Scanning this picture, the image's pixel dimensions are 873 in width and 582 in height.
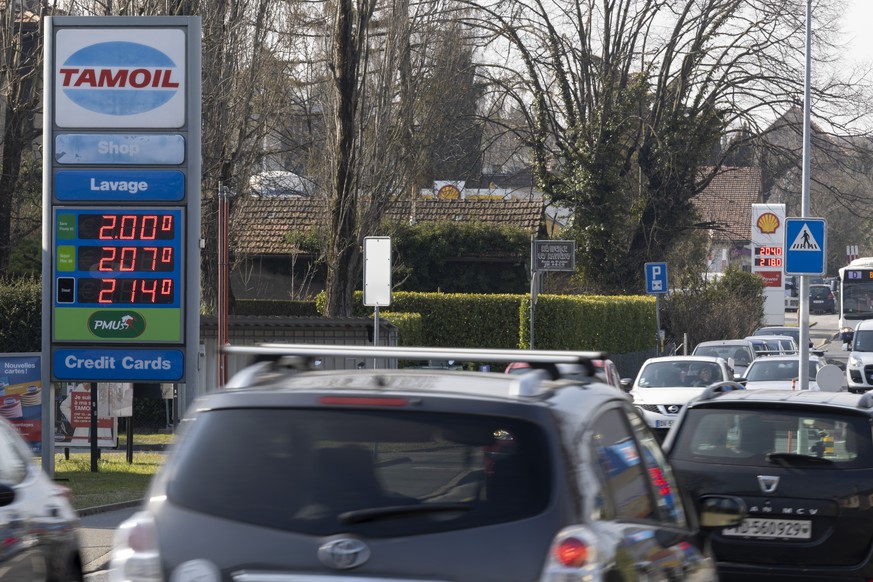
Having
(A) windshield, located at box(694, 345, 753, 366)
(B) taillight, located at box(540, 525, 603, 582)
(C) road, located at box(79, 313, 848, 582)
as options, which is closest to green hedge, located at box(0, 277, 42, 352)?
(C) road, located at box(79, 313, 848, 582)

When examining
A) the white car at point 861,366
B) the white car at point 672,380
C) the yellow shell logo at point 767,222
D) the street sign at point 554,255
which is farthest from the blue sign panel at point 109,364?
the yellow shell logo at point 767,222

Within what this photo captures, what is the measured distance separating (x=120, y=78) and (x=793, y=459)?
410 inches

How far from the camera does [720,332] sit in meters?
44.9

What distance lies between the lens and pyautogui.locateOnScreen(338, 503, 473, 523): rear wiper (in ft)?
13.1

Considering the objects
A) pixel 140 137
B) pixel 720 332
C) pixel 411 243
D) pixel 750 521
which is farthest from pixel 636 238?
pixel 750 521

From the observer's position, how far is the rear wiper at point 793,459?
301 inches

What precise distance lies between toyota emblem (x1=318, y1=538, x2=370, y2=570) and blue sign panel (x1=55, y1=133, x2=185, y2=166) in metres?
12.2

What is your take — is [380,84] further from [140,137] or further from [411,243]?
[140,137]

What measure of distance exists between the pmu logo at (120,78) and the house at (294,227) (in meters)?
27.7

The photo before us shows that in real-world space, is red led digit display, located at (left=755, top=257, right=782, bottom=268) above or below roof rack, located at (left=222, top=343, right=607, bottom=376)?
above

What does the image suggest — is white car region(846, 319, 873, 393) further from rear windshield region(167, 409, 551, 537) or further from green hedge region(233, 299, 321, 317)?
rear windshield region(167, 409, 551, 537)

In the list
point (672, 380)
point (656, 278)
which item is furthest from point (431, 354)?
point (656, 278)

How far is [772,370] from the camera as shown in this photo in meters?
25.4

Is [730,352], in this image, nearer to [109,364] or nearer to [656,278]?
[656,278]
